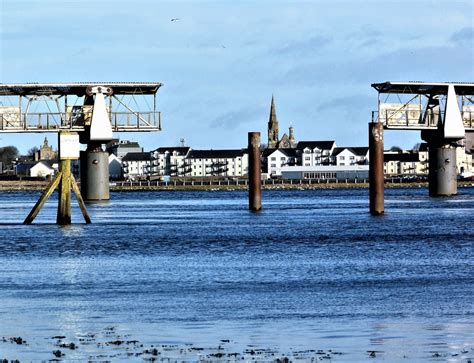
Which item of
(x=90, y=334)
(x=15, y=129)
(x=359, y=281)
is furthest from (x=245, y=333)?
(x=15, y=129)

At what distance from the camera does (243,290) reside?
114 ft

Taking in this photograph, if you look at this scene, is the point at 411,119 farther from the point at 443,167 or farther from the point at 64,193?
the point at 64,193

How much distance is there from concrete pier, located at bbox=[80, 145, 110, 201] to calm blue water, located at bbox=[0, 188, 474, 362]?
147ft

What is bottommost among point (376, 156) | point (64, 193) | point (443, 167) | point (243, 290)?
point (243, 290)

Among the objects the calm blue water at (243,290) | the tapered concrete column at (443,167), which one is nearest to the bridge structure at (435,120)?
the tapered concrete column at (443,167)

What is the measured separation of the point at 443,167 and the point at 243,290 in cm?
7930

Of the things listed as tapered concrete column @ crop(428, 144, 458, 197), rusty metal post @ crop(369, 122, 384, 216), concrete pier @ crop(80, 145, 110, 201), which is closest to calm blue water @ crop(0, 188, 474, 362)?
rusty metal post @ crop(369, 122, 384, 216)

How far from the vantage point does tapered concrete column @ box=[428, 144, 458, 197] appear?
112m

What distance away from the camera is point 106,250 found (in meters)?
50.7

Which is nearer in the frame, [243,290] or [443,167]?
[243,290]

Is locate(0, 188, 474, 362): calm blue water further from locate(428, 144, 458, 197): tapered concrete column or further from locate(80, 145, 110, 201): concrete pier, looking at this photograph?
locate(428, 144, 458, 197): tapered concrete column

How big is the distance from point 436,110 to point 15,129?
3435 centimetres

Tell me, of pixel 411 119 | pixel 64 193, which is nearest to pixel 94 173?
pixel 411 119

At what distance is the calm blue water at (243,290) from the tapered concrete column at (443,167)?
47.4m
